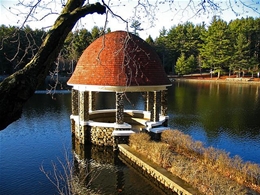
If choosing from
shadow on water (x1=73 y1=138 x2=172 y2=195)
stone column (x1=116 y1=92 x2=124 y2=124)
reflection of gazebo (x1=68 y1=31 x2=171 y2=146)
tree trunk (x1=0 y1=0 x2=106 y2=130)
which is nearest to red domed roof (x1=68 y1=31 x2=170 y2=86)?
reflection of gazebo (x1=68 y1=31 x2=171 y2=146)

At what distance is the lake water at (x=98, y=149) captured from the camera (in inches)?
373

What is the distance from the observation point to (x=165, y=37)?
61.2 metres

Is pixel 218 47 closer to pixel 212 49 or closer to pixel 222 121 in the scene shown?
pixel 212 49

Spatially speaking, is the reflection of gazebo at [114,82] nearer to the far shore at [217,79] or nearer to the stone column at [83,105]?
the stone column at [83,105]

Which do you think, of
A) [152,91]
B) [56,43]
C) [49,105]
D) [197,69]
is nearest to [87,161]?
[152,91]

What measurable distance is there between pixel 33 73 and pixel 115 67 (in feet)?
34.5

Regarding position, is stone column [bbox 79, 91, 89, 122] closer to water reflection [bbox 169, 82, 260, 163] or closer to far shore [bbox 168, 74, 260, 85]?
water reflection [bbox 169, 82, 260, 163]

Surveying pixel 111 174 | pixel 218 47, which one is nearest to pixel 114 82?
pixel 111 174

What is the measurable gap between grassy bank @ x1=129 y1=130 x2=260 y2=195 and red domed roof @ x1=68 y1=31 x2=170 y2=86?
2.77 metres

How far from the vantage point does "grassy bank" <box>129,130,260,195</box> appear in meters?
7.65

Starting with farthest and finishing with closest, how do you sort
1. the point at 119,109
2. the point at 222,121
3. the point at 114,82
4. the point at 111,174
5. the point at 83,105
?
the point at 222,121 < the point at 83,105 < the point at 119,109 < the point at 114,82 < the point at 111,174

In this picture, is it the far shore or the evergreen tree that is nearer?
the far shore

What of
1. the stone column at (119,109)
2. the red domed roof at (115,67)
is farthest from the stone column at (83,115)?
the stone column at (119,109)

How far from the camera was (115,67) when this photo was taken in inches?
527
